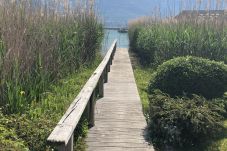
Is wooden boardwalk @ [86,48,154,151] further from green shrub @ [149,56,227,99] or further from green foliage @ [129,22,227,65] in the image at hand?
green foliage @ [129,22,227,65]

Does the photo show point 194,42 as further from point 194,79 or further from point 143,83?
point 194,79

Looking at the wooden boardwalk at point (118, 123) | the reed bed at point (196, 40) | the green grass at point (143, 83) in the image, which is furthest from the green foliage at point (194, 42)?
the wooden boardwalk at point (118, 123)

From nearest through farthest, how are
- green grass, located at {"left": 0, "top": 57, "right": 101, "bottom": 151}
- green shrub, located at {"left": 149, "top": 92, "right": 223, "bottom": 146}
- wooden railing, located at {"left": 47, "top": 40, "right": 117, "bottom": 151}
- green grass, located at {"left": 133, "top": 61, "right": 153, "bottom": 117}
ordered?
1. wooden railing, located at {"left": 47, "top": 40, "right": 117, "bottom": 151}
2. green grass, located at {"left": 0, "top": 57, "right": 101, "bottom": 151}
3. green shrub, located at {"left": 149, "top": 92, "right": 223, "bottom": 146}
4. green grass, located at {"left": 133, "top": 61, "right": 153, "bottom": 117}

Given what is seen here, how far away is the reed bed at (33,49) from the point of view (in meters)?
6.16

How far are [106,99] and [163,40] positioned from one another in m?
4.98

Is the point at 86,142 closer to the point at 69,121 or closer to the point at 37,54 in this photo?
the point at 69,121

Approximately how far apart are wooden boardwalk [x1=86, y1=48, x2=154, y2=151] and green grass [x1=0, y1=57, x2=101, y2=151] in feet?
0.77

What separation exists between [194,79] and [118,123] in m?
2.05

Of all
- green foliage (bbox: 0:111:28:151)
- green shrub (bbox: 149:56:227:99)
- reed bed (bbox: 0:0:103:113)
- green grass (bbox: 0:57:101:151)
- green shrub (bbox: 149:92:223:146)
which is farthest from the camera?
green shrub (bbox: 149:56:227:99)

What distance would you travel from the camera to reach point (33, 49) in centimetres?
722

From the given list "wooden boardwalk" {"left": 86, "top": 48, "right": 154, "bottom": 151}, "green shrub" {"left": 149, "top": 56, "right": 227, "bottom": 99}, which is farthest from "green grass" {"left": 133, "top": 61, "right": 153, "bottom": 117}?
"green shrub" {"left": 149, "top": 56, "right": 227, "bottom": 99}

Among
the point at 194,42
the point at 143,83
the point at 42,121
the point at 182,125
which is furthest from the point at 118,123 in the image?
the point at 194,42

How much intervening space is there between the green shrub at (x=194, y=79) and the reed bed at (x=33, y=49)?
82.7 inches

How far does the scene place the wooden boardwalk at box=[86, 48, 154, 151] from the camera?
5.55m
